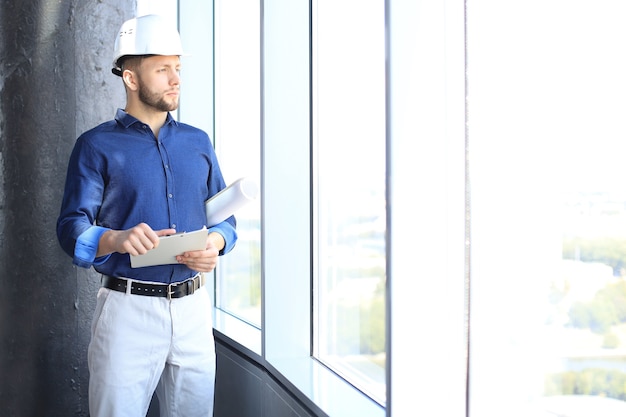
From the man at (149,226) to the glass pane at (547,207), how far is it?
89 cm

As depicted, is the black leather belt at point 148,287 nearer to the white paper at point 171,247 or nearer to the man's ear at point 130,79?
the white paper at point 171,247

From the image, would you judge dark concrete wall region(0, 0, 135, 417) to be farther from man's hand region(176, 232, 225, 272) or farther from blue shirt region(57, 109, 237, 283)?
man's hand region(176, 232, 225, 272)

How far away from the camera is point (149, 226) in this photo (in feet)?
7.07

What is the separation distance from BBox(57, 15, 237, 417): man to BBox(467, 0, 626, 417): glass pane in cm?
89

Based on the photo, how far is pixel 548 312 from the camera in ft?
4.83

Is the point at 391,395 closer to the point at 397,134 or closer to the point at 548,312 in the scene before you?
the point at 548,312

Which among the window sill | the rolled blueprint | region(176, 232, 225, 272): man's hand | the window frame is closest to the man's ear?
the rolled blueprint

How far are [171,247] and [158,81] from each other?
556mm

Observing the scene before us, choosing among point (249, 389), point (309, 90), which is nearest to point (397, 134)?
point (309, 90)

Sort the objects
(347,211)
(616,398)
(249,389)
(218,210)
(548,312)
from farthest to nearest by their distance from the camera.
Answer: (249,389), (347,211), (218,210), (548,312), (616,398)

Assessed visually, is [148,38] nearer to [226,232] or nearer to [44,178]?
[226,232]

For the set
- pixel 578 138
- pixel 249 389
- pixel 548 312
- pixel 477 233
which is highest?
pixel 578 138

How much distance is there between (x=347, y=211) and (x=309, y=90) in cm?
49

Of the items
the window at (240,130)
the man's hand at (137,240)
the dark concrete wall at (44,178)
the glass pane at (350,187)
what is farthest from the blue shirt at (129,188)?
the window at (240,130)
